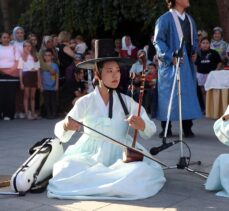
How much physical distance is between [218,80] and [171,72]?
2.90m

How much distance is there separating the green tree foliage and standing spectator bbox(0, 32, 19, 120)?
177 inches

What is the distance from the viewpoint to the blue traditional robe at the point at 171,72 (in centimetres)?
680

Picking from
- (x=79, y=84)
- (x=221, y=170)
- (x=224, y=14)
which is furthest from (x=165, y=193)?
(x=224, y=14)

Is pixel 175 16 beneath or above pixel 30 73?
above

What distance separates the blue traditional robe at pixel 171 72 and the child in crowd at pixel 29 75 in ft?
12.2

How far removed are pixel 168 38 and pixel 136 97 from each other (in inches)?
142

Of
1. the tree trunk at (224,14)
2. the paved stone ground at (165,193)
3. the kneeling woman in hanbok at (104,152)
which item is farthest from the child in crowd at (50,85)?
the kneeling woman in hanbok at (104,152)

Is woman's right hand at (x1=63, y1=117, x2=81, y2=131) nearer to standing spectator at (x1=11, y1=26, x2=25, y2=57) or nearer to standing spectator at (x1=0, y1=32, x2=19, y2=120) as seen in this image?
standing spectator at (x1=0, y1=32, x2=19, y2=120)

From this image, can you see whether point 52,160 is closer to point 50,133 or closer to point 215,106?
point 50,133

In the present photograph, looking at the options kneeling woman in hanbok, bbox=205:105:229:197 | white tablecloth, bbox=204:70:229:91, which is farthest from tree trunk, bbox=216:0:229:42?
kneeling woman in hanbok, bbox=205:105:229:197

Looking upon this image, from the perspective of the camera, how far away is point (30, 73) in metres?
10.0

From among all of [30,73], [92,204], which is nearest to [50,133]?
[30,73]

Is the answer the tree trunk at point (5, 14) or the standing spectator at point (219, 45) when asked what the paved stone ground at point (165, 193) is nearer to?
the standing spectator at point (219, 45)

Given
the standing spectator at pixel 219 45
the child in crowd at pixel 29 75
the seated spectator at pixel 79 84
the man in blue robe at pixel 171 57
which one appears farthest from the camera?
the seated spectator at pixel 79 84
